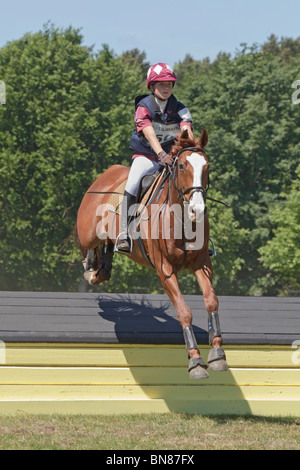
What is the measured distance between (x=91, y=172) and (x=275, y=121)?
453 inches

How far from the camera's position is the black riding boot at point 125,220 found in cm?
859

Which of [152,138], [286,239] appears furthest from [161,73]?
[286,239]

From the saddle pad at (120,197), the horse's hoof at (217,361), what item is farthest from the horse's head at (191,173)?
the horse's hoof at (217,361)

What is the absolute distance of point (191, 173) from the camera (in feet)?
23.9

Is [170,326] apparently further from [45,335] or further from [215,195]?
[215,195]

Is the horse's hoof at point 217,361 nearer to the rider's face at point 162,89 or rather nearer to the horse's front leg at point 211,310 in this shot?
the horse's front leg at point 211,310

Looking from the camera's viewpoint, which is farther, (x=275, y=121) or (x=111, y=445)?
(x=275, y=121)

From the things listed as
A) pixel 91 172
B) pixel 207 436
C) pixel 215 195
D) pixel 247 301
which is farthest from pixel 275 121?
pixel 207 436

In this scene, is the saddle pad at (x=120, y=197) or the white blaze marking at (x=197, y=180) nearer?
the white blaze marking at (x=197, y=180)

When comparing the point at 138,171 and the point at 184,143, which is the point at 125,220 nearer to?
the point at 138,171

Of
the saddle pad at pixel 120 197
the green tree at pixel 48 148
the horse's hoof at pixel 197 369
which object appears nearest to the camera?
the horse's hoof at pixel 197 369

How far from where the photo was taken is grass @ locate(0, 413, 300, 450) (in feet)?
21.8

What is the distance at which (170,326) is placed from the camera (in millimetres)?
8836

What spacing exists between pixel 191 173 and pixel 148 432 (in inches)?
101
